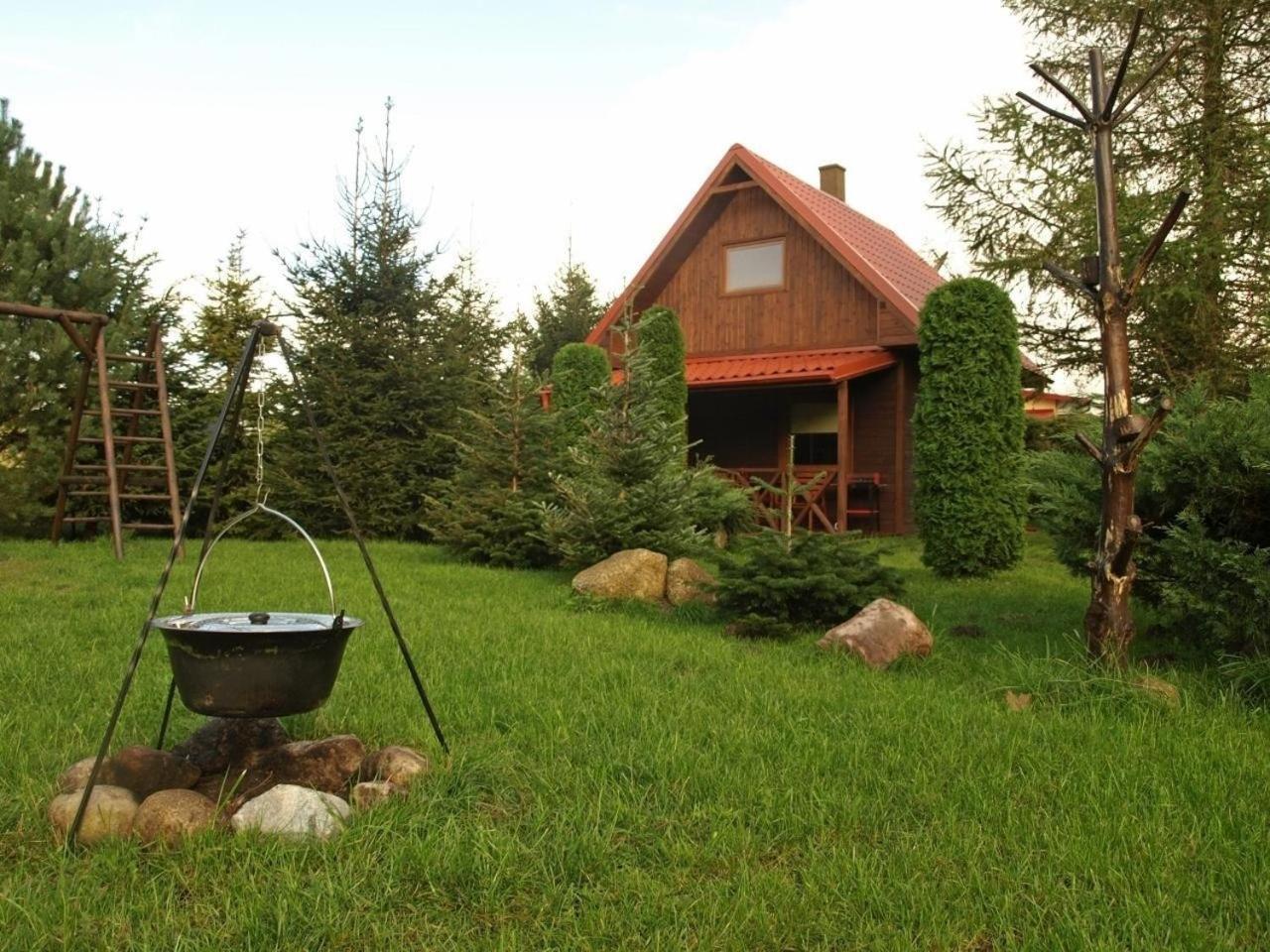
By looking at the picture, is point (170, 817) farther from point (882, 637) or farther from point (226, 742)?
point (882, 637)

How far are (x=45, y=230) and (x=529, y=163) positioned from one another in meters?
6.54

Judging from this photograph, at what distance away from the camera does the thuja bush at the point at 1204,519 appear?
5.08 metres

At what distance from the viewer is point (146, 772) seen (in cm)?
344

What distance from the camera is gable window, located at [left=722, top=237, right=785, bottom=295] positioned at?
17562 mm

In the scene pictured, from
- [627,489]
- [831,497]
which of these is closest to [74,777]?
[627,489]

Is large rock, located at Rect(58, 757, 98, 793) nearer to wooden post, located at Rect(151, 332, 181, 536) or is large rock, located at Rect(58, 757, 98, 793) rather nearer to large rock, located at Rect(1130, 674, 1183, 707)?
large rock, located at Rect(1130, 674, 1183, 707)

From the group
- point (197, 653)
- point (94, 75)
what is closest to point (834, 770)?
point (197, 653)

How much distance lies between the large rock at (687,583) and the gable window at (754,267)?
10190 mm

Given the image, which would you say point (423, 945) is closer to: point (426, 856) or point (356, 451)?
point (426, 856)

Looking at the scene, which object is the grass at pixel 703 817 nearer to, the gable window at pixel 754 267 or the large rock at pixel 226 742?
the large rock at pixel 226 742

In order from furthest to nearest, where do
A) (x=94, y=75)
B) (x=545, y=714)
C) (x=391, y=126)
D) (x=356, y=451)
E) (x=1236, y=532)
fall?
(x=391, y=126) < (x=356, y=451) < (x=94, y=75) < (x=1236, y=532) < (x=545, y=714)

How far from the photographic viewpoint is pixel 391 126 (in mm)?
15234

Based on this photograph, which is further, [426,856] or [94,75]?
[94,75]

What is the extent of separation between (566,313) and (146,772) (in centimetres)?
2725
